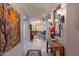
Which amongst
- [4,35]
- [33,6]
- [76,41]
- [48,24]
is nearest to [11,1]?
[33,6]

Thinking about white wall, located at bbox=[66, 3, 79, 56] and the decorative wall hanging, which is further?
white wall, located at bbox=[66, 3, 79, 56]

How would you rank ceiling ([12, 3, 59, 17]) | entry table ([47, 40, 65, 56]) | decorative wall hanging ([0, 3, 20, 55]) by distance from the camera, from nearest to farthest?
decorative wall hanging ([0, 3, 20, 55]) → ceiling ([12, 3, 59, 17]) → entry table ([47, 40, 65, 56])

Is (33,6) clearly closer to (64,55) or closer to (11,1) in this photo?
(11,1)

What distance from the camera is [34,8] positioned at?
192cm

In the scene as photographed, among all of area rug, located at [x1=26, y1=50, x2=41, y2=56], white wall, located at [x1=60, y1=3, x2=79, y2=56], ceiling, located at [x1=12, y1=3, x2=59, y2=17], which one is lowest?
area rug, located at [x1=26, y1=50, x2=41, y2=56]

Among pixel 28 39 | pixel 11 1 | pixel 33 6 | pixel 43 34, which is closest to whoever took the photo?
pixel 11 1

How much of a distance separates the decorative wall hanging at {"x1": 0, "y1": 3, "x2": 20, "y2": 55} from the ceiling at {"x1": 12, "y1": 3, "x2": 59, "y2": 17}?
0.33 feet

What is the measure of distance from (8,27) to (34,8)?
43 cm

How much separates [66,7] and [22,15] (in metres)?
0.62

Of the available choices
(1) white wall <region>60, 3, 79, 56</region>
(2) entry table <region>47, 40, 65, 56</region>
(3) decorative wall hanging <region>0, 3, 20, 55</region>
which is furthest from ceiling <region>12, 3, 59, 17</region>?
(2) entry table <region>47, 40, 65, 56</region>

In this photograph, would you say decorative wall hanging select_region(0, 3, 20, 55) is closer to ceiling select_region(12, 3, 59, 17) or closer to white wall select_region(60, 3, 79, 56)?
ceiling select_region(12, 3, 59, 17)

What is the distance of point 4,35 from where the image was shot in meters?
1.77

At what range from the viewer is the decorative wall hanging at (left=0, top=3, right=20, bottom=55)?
67.7 inches

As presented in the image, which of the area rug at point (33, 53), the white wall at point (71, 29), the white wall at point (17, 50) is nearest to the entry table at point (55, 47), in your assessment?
the white wall at point (71, 29)
